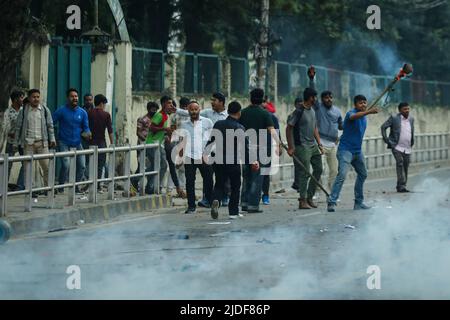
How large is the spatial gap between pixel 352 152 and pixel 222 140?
8.03 feet

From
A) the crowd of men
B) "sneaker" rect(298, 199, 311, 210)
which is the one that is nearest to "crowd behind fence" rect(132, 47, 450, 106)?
the crowd of men

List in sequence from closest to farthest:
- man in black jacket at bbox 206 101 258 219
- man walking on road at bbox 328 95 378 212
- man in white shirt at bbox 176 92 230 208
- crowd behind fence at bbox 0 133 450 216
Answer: crowd behind fence at bbox 0 133 450 216, man in black jacket at bbox 206 101 258 219, man walking on road at bbox 328 95 378 212, man in white shirt at bbox 176 92 230 208

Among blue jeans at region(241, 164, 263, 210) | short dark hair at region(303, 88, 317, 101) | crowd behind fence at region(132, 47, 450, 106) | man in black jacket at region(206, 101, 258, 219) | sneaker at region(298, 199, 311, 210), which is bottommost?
sneaker at region(298, 199, 311, 210)

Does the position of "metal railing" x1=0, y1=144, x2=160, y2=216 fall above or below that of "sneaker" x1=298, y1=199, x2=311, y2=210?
above

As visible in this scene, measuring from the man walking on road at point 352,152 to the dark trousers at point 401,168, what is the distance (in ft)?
16.3

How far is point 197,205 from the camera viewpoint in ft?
64.5

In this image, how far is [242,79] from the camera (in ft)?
109

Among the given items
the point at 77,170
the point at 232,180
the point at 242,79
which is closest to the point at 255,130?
the point at 232,180

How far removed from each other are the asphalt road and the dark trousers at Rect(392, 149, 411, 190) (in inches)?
205

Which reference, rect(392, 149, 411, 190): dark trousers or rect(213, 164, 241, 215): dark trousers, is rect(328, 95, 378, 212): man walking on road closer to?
rect(213, 164, 241, 215): dark trousers

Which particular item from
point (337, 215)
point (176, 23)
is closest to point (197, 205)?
point (337, 215)

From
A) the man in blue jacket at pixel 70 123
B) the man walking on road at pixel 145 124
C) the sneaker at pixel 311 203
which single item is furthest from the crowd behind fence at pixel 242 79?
the sneaker at pixel 311 203

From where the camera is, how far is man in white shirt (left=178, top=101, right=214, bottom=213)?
18.1 m

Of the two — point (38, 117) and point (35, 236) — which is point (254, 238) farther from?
point (38, 117)
